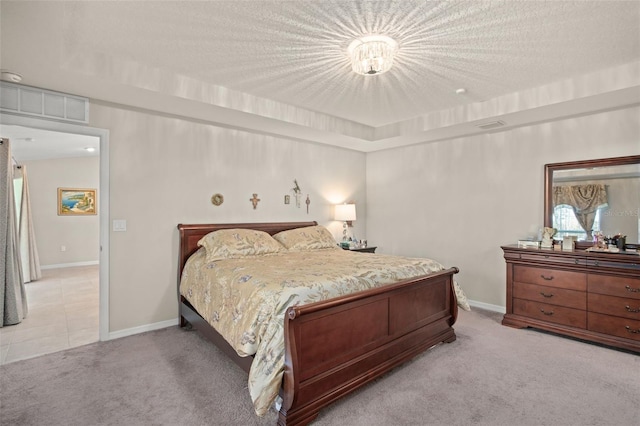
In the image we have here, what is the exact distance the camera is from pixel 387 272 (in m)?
2.76

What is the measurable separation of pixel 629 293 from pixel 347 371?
2729mm

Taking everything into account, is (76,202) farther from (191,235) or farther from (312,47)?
(312,47)

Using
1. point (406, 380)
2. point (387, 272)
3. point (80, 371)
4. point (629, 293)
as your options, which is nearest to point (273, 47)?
point (387, 272)

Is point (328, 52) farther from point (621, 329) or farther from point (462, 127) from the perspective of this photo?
point (621, 329)

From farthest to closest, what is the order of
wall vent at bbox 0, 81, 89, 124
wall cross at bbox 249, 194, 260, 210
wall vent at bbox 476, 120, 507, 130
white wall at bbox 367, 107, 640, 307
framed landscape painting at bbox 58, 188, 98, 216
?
framed landscape painting at bbox 58, 188, 98, 216
wall cross at bbox 249, 194, 260, 210
wall vent at bbox 476, 120, 507, 130
white wall at bbox 367, 107, 640, 307
wall vent at bbox 0, 81, 89, 124

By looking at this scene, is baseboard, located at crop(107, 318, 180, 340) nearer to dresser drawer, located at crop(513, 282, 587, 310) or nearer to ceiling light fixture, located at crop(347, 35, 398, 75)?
ceiling light fixture, located at crop(347, 35, 398, 75)

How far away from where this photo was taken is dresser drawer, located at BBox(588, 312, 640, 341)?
2.95 metres

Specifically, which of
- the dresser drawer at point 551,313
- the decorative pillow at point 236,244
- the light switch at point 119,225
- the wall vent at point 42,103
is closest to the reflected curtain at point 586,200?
the dresser drawer at point 551,313

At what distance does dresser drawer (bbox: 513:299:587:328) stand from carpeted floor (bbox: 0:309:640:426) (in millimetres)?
208

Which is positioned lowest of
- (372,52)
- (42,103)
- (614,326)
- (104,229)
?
(614,326)

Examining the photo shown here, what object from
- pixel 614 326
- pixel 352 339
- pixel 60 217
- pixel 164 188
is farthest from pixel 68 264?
pixel 614 326

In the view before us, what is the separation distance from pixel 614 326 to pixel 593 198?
1.31 m

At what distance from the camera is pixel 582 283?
3.23 m

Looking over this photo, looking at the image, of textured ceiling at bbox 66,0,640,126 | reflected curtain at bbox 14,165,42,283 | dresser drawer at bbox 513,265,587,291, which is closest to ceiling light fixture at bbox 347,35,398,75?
textured ceiling at bbox 66,0,640,126
